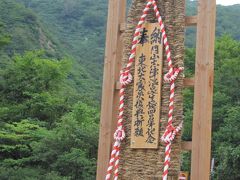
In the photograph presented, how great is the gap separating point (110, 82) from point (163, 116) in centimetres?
57

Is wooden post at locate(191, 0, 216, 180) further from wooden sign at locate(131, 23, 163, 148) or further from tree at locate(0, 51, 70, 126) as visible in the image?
tree at locate(0, 51, 70, 126)

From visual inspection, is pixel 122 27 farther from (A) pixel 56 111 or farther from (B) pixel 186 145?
(A) pixel 56 111

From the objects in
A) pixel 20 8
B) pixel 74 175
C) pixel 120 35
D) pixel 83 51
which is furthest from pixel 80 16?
pixel 120 35

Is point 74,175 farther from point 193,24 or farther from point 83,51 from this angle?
point 83,51

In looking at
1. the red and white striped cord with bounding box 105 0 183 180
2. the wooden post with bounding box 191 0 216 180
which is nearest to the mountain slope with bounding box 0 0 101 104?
the red and white striped cord with bounding box 105 0 183 180

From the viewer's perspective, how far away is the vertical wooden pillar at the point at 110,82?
3.41 metres

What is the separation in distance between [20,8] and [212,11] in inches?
924

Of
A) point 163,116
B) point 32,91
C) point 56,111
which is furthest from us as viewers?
point 32,91

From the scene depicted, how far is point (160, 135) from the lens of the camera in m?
3.11

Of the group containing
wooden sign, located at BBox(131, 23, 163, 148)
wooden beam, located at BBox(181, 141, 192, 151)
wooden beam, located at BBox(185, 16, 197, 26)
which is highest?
wooden beam, located at BBox(185, 16, 197, 26)

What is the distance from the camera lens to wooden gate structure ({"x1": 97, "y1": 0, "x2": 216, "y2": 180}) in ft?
9.75

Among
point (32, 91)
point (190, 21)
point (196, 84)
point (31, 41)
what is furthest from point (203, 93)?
point (31, 41)

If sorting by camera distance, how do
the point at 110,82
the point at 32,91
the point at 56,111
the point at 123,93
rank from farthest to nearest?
the point at 32,91 < the point at 56,111 < the point at 110,82 < the point at 123,93

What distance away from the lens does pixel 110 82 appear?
3.49 meters
